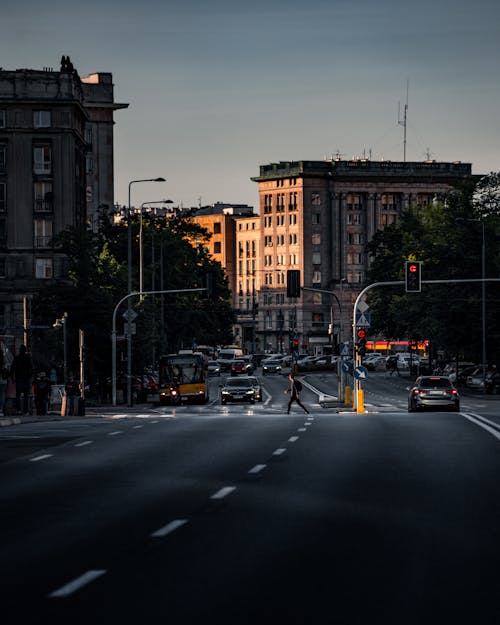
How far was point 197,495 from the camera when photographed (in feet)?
60.8

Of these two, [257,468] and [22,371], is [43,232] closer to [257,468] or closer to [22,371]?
[22,371]

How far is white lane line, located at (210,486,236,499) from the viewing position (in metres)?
18.3

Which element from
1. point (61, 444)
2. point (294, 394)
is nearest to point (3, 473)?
point (61, 444)

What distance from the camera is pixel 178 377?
3423 inches

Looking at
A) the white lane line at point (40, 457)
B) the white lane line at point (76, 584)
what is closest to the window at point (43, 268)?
the white lane line at point (40, 457)

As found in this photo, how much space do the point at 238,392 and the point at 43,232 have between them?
39.9m

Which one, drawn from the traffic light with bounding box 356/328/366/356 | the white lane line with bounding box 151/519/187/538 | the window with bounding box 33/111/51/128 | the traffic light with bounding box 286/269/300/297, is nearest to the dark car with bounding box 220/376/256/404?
the traffic light with bounding box 286/269/300/297

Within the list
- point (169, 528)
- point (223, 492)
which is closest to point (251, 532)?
point (169, 528)

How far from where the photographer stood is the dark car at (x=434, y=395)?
6066 cm

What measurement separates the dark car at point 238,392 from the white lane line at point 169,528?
2749 inches

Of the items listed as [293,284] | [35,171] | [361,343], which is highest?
[35,171]

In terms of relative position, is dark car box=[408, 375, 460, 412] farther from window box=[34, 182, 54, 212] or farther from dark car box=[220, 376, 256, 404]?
window box=[34, 182, 54, 212]

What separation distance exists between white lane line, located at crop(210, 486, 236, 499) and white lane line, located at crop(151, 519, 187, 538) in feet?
8.77

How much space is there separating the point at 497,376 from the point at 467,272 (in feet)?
22.3
